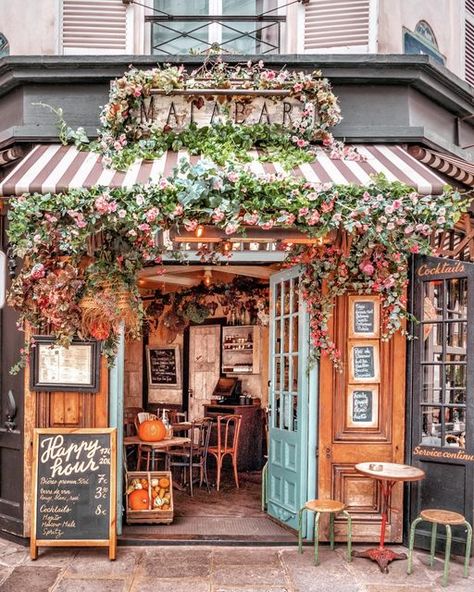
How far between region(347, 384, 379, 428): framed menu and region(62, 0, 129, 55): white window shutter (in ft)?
13.8

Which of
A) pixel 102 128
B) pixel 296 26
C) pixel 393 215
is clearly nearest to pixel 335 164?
pixel 393 215

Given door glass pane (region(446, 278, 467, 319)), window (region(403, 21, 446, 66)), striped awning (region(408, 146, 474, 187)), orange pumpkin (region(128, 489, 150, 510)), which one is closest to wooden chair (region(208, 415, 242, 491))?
orange pumpkin (region(128, 489, 150, 510))

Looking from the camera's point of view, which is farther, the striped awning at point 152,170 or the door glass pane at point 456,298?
the door glass pane at point 456,298

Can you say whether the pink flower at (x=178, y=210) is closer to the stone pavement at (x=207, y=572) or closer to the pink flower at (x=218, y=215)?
the pink flower at (x=218, y=215)

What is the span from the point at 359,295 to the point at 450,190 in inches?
58.4

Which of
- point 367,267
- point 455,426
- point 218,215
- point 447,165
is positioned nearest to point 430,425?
point 455,426

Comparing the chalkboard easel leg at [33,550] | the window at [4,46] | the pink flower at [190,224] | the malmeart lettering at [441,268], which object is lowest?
the chalkboard easel leg at [33,550]

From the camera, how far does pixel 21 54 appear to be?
7.32 metres

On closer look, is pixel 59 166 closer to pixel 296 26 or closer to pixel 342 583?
pixel 296 26

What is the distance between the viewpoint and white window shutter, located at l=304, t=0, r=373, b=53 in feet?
23.4

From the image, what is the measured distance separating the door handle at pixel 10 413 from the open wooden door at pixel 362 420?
9.98 feet

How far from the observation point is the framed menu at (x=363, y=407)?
683 cm

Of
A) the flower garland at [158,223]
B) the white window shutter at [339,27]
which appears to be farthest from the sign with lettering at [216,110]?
the flower garland at [158,223]

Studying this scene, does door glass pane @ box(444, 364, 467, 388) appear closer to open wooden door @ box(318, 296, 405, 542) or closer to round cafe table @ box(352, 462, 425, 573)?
open wooden door @ box(318, 296, 405, 542)
